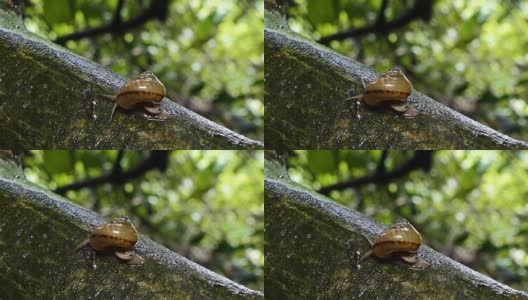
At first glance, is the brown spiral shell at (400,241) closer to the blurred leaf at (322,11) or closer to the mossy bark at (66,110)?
the mossy bark at (66,110)

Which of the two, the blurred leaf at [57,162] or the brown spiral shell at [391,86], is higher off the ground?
the brown spiral shell at [391,86]

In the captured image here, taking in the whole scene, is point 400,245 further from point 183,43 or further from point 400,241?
point 183,43

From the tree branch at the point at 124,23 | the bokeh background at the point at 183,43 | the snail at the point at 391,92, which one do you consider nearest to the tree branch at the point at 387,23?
the snail at the point at 391,92

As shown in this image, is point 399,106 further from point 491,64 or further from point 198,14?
point 198,14

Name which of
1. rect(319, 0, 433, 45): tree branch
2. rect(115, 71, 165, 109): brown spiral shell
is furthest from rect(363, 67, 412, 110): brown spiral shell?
rect(115, 71, 165, 109): brown spiral shell

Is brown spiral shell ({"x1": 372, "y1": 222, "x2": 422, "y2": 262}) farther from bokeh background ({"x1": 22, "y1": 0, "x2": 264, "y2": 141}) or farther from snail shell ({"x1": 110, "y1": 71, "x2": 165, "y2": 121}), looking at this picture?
snail shell ({"x1": 110, "y1": 71, "x2": 165, "y2": 121})

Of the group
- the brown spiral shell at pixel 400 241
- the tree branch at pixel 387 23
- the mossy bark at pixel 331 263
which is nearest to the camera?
the brown spiral shell at pixel 400 241

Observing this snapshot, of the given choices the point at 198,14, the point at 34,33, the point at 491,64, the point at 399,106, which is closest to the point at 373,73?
the point at 399,106
